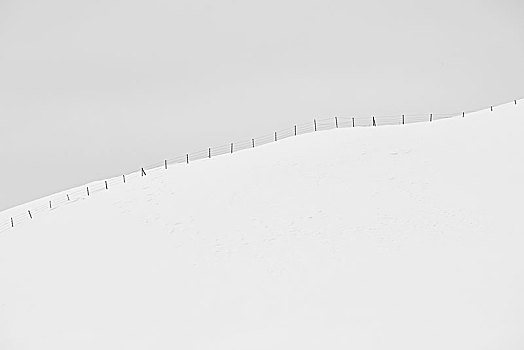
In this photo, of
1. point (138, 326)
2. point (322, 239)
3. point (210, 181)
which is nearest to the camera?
point (138, 326)

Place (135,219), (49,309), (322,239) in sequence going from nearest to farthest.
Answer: (49,309) → (322,239) → (135,219)

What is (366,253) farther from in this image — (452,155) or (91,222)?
(91,222)

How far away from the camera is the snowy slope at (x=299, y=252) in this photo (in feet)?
84.1

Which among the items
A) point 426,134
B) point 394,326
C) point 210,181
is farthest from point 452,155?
point 394,326

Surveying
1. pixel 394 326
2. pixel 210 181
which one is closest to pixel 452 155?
pixel 210 181

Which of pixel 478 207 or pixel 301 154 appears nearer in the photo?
pixel 478 207

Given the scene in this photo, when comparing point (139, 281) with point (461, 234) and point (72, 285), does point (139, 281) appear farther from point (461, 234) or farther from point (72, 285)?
point (461, 234)

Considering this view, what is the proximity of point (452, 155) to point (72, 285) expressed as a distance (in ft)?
63.0

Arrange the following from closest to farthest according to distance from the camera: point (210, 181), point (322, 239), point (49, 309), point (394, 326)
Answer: point (394, 326) → point (49, 309) → point (322, 239) → point (210, 181)

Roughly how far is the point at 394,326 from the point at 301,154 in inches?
689

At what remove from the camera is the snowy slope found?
25625mm

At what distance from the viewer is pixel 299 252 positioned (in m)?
31.2

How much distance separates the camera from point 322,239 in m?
32.0

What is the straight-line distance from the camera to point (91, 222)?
3797cm
